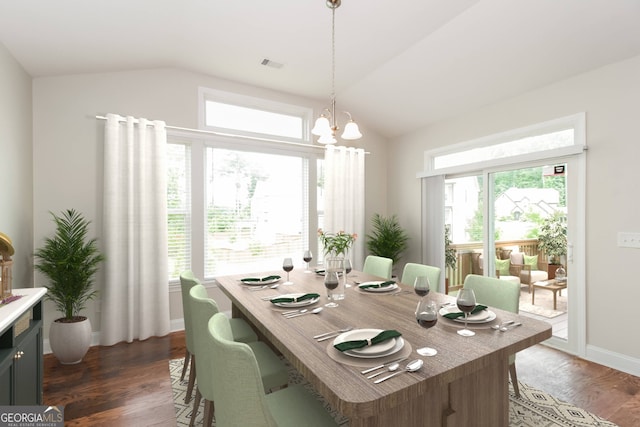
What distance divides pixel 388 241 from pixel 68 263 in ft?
12.1

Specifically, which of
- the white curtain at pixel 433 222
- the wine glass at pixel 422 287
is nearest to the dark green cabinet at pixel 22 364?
the wine glass at pixel 422 287

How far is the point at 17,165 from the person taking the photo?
9.18ft

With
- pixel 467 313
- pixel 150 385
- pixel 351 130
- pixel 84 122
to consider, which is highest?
pixel 84 122

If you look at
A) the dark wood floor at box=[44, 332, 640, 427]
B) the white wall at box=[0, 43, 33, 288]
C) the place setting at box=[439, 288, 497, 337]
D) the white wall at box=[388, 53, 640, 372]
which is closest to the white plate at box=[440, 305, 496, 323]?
the place setting at box=[439, 288, 497, 337]

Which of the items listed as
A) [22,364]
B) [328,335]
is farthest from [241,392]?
[22,364]

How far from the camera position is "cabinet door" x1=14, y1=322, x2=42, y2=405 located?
1.70m

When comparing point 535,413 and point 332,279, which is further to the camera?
point 535,413

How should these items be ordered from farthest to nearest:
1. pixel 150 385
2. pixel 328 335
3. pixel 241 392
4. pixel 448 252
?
pixel 448 252
pixel 150 385
pixel 328 335
pixel 241 392

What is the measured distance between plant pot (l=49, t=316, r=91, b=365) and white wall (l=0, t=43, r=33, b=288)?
529 mm

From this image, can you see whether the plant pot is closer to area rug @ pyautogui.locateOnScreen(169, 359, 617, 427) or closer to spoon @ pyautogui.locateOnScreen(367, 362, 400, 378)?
area rug @ pyautogui.locateOnScreen(169, 359, 617, 427)

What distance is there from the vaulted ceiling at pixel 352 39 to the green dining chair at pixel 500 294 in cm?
215

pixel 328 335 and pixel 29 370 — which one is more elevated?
pixel 328 335

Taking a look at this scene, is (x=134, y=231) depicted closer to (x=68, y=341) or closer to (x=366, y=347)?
(x=68, y=341)

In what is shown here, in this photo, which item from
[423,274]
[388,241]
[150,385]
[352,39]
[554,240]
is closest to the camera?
[150,385]
